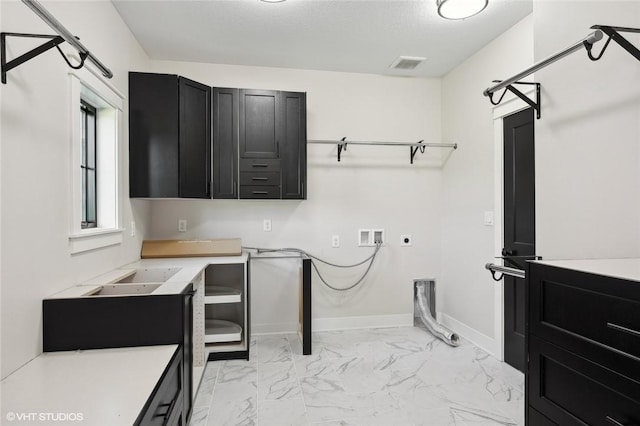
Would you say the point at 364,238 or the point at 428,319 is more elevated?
the point at 364,238

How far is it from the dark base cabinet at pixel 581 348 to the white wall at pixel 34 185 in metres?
1.94

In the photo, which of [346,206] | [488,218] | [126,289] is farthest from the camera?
[346,206]

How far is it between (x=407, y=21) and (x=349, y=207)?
1801 millimetres

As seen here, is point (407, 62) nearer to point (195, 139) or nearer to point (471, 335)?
point (195, 139)

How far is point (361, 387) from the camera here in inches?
96.7

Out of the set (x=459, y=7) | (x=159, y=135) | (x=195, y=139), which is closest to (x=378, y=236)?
(x=195, y=139)

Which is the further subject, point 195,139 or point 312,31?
point 195,139

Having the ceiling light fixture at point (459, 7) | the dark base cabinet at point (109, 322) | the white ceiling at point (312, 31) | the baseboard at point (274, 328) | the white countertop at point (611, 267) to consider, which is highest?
the white ceiling at point (312, 31)

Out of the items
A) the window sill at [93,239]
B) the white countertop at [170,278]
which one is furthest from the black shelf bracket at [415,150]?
the window sill at [93,239]

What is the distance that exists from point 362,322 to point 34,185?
3093 millimetres

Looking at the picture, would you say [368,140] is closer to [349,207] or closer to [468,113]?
[349,207]

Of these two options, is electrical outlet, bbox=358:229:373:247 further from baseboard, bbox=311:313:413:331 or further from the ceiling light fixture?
the ceiling light fixture

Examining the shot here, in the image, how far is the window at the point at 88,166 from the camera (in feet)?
7.29

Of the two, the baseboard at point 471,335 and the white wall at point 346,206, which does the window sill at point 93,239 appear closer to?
the white wall at point 346,206
